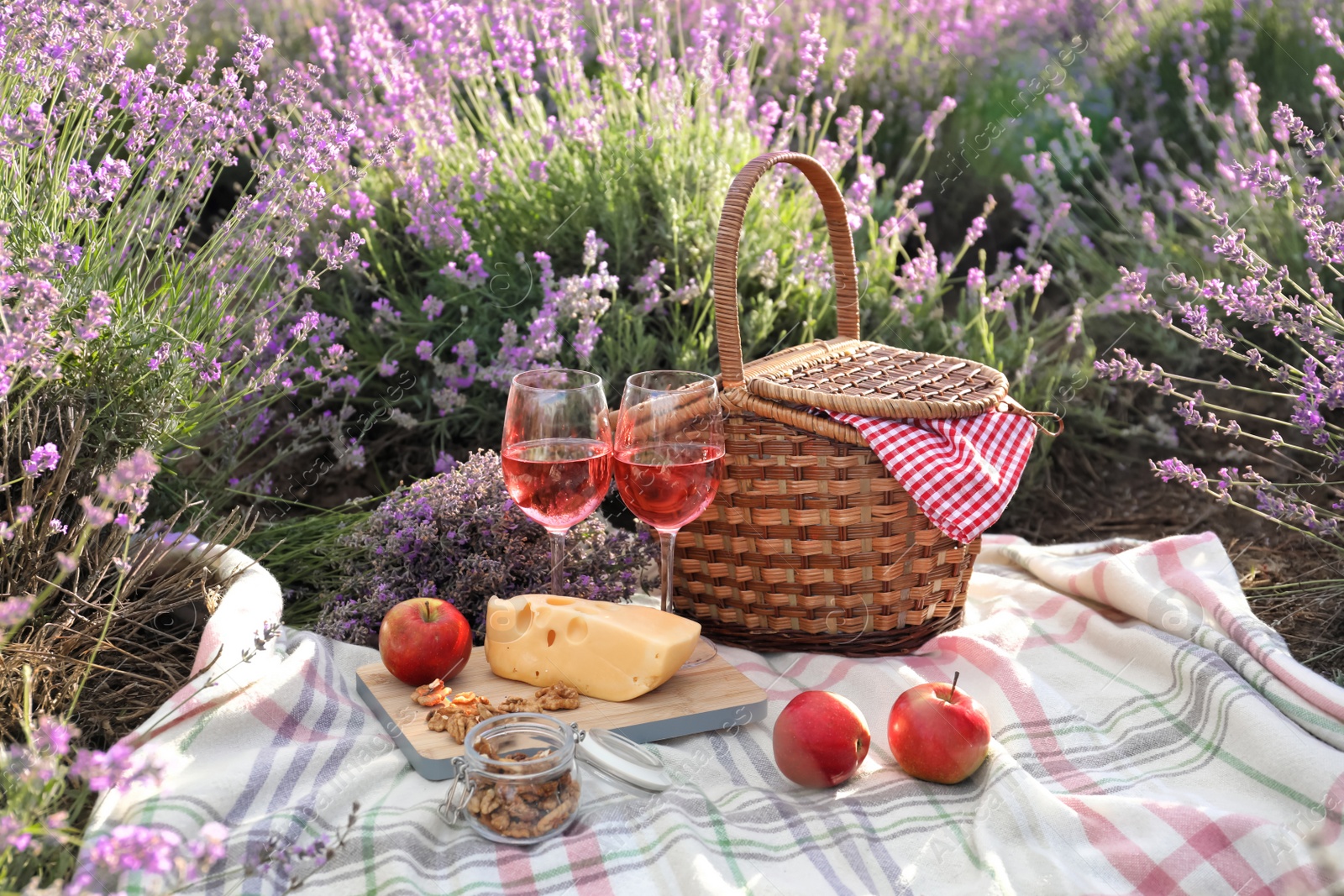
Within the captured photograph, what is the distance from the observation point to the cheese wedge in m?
1.89

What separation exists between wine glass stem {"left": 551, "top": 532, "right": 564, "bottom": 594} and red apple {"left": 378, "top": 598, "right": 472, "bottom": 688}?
0.61 ft

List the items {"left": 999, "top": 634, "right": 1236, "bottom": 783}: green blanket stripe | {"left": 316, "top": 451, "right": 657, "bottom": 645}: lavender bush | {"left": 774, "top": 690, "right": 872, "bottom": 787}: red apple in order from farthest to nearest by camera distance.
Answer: {"left": 316, "top": 451, "right": 657, "bottom": 645}: lavender bush, {"left": 999, "top": 634, "right": 1236, "bottom": 783}: green blanket stripe, {"left": 774, "top": 690, "right": 872, "bottom": 787}: red apple

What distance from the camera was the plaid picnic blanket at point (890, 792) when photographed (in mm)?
1544

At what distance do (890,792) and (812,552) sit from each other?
20.3 inches

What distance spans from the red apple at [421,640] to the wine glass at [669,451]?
364mm

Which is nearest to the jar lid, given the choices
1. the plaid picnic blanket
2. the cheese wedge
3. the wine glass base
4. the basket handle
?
the plaid picnic blanket

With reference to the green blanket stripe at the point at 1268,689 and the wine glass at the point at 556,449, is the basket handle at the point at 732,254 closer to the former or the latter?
the wine glass at the point at 556,449

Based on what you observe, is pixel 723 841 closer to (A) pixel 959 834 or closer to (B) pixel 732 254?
(A) pixel 959 834

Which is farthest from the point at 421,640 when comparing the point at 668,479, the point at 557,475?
the point at 668,479

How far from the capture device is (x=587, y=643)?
192cm

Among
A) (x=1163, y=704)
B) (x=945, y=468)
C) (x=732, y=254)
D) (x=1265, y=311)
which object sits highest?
(x=732, y=254)

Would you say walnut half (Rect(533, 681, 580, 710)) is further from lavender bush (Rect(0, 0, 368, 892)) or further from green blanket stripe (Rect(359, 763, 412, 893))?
lavender bush (Rect(0, 0, 368, 892))

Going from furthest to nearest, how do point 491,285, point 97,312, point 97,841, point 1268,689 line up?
point 491,285 → point 1268,689 → point 97,312 → point 97,841

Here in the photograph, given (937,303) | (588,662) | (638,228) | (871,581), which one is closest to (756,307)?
(638,228)
